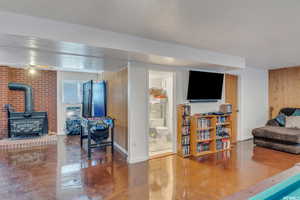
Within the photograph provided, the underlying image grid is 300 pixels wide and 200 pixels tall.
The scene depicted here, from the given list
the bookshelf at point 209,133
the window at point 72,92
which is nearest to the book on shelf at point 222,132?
the bookshelf at point 209,133

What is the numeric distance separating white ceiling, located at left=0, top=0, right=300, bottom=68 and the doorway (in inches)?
71.4

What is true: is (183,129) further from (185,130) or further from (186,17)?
(186,17)

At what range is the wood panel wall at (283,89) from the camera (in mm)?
5406

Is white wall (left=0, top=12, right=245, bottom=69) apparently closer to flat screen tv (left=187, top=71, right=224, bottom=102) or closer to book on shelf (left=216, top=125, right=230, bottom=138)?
flat screen tv (left=187, top=71, right=224, bottom=102)

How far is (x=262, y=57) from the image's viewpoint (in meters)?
4.27

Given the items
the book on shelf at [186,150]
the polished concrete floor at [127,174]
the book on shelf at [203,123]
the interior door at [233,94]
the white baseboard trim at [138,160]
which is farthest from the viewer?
the interior door at [233,94]

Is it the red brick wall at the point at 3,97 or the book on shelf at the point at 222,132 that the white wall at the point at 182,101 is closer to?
the book on shelf at the point at 222,132

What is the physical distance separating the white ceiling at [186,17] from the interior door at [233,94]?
84.5 inches

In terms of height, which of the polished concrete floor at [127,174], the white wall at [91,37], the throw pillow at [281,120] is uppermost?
the white wall at [91,37]

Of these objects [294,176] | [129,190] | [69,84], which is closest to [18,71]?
[69,84]

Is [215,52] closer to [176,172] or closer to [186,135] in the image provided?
[186,135]

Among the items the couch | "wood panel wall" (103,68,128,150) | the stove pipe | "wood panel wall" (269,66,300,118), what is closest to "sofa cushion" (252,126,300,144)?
the couch

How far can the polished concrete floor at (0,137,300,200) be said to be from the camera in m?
2.43

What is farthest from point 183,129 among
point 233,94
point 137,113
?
point 233,94
